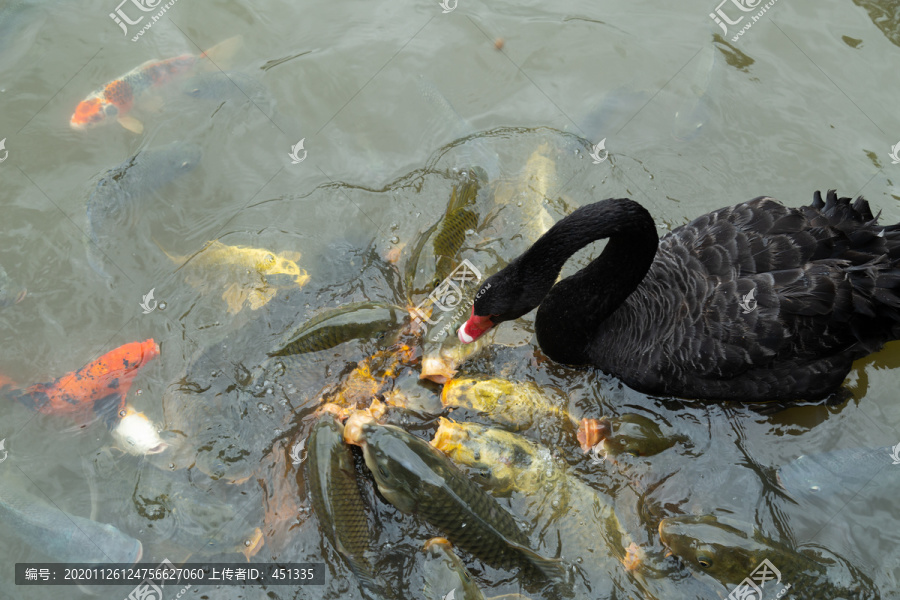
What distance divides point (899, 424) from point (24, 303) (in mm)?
7747

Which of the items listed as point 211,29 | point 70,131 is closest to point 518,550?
point 70,131

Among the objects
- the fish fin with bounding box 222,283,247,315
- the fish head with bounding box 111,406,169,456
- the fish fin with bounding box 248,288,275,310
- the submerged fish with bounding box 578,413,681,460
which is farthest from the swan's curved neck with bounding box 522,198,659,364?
A: the fish head with bounding box 111,406,169,456

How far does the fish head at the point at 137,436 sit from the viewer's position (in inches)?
186

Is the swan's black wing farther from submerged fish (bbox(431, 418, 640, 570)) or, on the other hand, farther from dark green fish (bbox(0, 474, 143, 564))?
dark green fish (bbox(0, 474, 143, 564))

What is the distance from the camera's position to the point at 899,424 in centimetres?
519

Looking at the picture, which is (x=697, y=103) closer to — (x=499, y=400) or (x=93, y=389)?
(x=499, y=400)

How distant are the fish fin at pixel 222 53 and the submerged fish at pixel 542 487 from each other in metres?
5.20

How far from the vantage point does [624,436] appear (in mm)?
4562

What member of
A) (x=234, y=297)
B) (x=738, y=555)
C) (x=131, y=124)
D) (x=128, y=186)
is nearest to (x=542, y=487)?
(x=738, y=555)

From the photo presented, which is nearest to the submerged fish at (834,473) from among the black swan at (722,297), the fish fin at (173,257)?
the black swan at (722,297)

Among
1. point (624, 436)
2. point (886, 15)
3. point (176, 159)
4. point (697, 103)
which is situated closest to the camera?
point (624, 436)

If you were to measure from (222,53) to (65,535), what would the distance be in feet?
17.3

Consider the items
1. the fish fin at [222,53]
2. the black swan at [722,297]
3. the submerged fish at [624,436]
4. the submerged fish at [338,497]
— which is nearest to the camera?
the submerged fish at [338,497]

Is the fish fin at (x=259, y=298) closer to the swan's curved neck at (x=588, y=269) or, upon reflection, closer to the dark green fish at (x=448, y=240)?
the dark green fish at (x=448, y=240)
